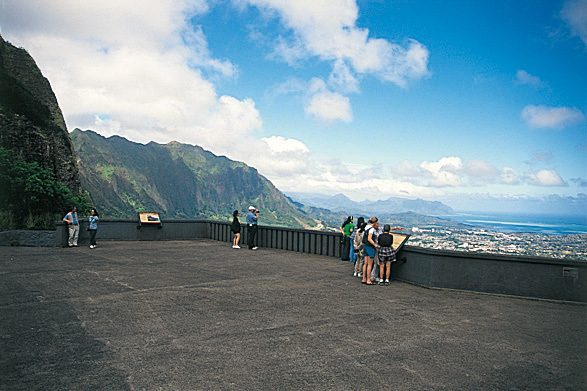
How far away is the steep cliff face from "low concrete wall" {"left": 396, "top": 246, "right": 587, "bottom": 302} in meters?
24.4

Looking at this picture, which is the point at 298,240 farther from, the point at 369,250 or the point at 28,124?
the point at 28,124

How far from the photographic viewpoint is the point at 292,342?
7191 mm

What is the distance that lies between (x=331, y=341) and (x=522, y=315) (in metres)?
4.91

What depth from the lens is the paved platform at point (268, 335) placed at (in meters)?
5.77

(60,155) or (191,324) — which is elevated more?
(60,155)

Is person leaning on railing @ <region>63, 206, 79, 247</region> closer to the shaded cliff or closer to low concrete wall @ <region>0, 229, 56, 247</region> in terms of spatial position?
low concrete wall @ <region>0, 229, 56, 247</region>

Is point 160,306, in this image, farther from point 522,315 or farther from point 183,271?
point 522,315

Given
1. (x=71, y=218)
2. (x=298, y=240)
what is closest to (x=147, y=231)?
(x=71, y=218)

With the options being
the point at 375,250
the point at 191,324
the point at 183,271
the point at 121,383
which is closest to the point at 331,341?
the point at 191,324

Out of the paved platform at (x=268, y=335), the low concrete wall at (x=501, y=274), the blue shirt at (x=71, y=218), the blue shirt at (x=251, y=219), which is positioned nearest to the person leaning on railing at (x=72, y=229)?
the blue shirt at (x=71, y=218)

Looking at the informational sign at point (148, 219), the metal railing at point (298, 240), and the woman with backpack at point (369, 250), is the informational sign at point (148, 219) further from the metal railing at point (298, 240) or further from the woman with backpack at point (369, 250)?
the woman with backpack at point (369, 250)

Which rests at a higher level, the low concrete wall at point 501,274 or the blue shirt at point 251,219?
the blue shirt at point 251,219

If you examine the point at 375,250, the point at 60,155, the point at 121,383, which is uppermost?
the point at 60,155

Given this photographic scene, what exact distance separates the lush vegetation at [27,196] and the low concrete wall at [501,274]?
60.1 feet
